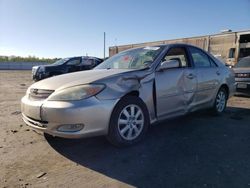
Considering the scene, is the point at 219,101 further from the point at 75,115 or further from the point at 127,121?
the point at 75,115

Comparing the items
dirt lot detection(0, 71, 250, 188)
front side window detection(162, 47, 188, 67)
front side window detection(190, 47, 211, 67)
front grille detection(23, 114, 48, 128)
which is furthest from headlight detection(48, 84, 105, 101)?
front side window detection(190, 47, 211, 67)

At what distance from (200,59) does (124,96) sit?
2.40 m

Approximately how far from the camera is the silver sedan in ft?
10.6

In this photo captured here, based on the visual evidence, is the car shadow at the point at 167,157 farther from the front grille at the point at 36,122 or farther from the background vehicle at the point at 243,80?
the background vehicle at the point at 243,80

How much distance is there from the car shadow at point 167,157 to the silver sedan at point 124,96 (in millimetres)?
306

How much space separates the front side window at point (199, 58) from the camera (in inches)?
199

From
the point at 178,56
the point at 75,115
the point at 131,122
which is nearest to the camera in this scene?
the point at 75,115

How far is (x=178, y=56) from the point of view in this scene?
15.7ft

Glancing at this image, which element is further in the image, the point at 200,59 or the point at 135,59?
the point at 200,59

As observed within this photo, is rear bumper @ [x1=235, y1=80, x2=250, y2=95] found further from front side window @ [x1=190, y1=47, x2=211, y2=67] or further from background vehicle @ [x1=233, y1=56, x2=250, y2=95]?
front side window @ [x1=190, y1=47, x2=211, y2=67]

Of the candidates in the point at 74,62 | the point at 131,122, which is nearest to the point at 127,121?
the point at 131,122

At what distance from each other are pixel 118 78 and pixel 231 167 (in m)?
1.83

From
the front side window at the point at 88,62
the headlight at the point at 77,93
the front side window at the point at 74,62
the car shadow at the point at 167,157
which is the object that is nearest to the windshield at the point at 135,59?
the headlight at the point at 77,93

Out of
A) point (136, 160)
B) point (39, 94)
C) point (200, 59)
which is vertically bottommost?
point (136, 160)
